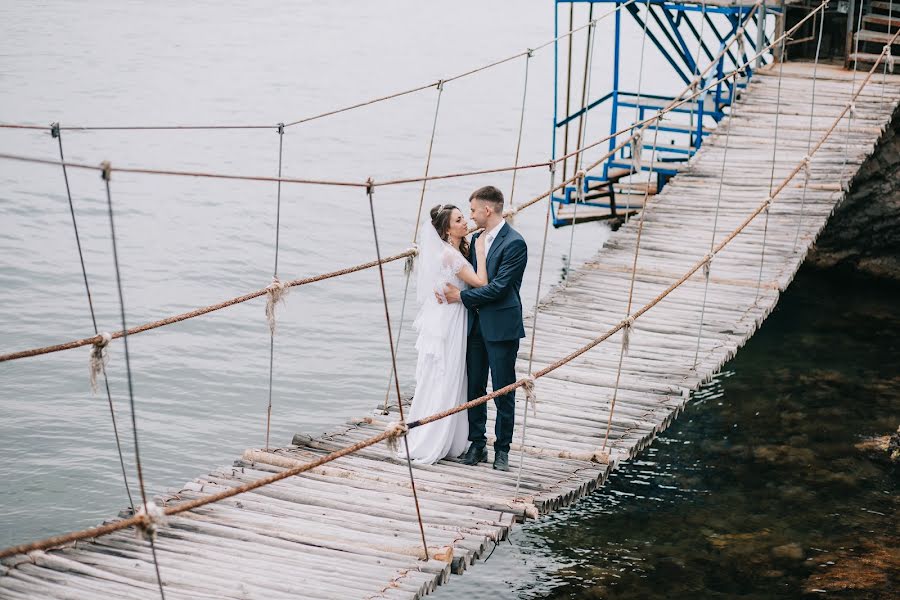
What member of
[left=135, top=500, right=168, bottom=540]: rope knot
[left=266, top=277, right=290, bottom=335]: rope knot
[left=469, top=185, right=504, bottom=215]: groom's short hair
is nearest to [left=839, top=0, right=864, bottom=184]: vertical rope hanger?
[left=469, top=185, right=504, bottom=215]: groom's short hair

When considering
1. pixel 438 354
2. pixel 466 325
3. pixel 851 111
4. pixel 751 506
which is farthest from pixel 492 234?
pixel 851 111

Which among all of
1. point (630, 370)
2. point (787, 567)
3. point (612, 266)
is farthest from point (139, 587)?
point (612, 266)

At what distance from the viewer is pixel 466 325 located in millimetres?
5957

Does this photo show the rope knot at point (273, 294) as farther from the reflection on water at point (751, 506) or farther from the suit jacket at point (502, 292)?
the reflection on water at point (751, 506)

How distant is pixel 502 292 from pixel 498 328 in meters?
0.22

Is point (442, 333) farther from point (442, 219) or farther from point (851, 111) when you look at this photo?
point (851, 111)

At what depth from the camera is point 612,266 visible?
9.50 meters

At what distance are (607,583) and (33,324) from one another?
7.86 m

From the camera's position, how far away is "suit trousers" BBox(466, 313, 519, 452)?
589cm

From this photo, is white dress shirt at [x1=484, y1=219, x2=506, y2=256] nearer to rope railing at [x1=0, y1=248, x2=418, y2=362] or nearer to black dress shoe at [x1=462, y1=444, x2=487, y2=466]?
rope railing at [x1=0, y1=248, x2=418, y2=362]

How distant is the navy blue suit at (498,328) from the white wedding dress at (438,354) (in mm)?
65

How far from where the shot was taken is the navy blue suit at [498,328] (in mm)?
5676

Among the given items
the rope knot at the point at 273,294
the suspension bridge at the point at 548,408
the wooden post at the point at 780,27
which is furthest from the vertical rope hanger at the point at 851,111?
the rope knot at the point at 273,294

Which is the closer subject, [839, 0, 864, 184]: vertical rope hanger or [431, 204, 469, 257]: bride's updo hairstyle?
[431, 204, 469, 257]: bride's updo hairstyle
